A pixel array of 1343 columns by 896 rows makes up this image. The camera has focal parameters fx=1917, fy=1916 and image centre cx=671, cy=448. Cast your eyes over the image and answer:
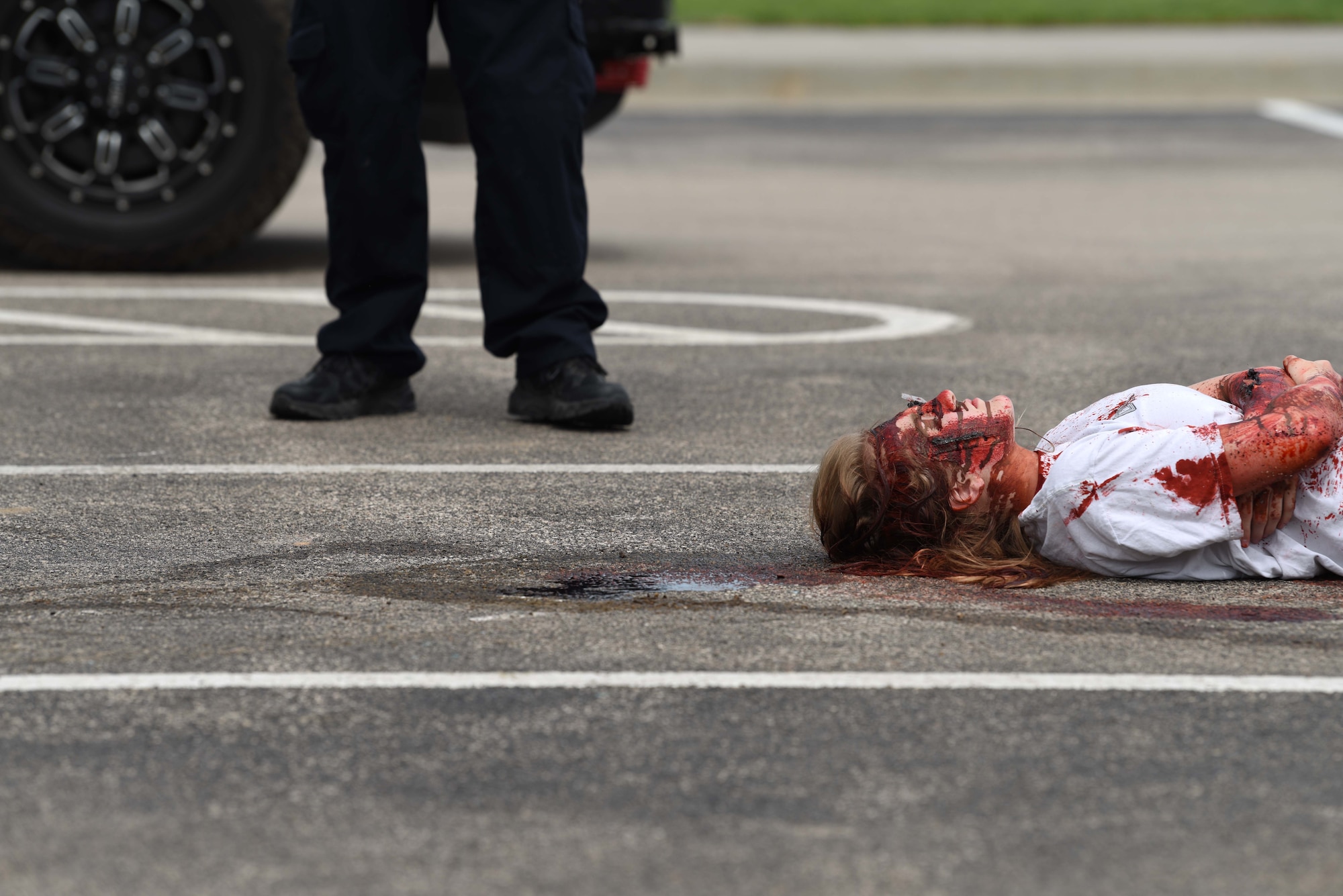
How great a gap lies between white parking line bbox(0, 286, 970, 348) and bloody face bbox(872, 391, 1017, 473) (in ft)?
8.61

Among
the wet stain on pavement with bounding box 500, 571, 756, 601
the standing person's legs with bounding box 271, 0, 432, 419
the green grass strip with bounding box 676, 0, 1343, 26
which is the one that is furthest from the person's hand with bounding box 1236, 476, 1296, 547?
the green grass strip with bounding box 676, 0, 1343, 26

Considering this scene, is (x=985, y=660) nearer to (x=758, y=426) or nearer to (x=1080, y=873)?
(x=1080, y=873)

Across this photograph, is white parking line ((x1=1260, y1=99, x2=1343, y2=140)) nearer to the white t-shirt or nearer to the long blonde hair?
the white t-shirt

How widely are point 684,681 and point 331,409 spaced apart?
7.74 feet

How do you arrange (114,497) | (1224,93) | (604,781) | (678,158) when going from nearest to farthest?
(604,781) → (114,497) → (678,158) → (1224,93)

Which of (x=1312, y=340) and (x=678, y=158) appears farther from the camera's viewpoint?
(x=678, y=158)

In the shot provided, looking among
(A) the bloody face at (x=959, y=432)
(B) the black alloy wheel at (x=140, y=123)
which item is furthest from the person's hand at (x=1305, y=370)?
(B) the black alloy wheel at (x=140, y=123)

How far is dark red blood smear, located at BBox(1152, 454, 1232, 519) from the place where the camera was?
11.3 ft

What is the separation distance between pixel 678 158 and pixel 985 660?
960 centimetres

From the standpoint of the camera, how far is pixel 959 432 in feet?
11.7

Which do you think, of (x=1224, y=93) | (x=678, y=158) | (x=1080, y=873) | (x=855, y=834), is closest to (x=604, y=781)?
(x=855, y=834)

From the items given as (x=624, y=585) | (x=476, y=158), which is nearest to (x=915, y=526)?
(x=624, y=585)

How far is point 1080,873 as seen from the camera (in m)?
2.24

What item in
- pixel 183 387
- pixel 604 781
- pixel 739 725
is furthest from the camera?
pixel 183 387
